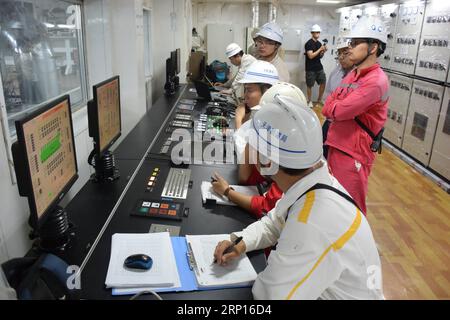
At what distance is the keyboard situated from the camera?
5.54 ft

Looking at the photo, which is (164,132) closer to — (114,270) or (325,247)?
(114,270)

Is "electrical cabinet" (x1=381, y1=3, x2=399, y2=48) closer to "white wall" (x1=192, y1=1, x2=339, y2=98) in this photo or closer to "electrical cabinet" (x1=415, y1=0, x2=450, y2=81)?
"electrical cabinet" (x1=415, y1=0, x2=450, y2=81)

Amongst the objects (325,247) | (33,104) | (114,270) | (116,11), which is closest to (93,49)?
(116,11)

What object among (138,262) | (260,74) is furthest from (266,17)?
(138,262)

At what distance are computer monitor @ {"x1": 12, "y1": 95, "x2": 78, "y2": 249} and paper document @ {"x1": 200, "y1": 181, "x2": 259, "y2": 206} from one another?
1.95ft

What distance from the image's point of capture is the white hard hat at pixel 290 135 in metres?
0.99

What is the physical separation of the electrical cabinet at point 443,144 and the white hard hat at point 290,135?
3493mm

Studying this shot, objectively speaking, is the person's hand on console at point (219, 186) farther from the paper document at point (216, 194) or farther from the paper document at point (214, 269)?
the paper document at point (214, 269)

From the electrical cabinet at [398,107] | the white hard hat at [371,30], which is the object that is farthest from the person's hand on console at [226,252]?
the electrical cabinet at [398,107]

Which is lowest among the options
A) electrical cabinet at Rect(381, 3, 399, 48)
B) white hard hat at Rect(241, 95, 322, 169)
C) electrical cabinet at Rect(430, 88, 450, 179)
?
electrical cabinet at Rect(430, 88, 450, 179)

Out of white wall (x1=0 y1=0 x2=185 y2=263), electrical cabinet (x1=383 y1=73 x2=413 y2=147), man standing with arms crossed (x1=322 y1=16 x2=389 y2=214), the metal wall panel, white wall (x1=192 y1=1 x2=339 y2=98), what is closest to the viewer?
man standing with arms crossed (x1=322 y1=16 x2=389 y2=214)

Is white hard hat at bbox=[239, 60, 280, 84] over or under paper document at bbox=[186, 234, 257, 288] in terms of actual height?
over

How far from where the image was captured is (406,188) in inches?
148

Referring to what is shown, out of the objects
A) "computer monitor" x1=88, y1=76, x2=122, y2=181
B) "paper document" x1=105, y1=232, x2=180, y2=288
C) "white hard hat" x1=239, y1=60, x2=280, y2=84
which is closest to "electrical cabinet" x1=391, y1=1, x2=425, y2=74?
"white hard hat" x1=239, y1=60, x2=280, y2=84
